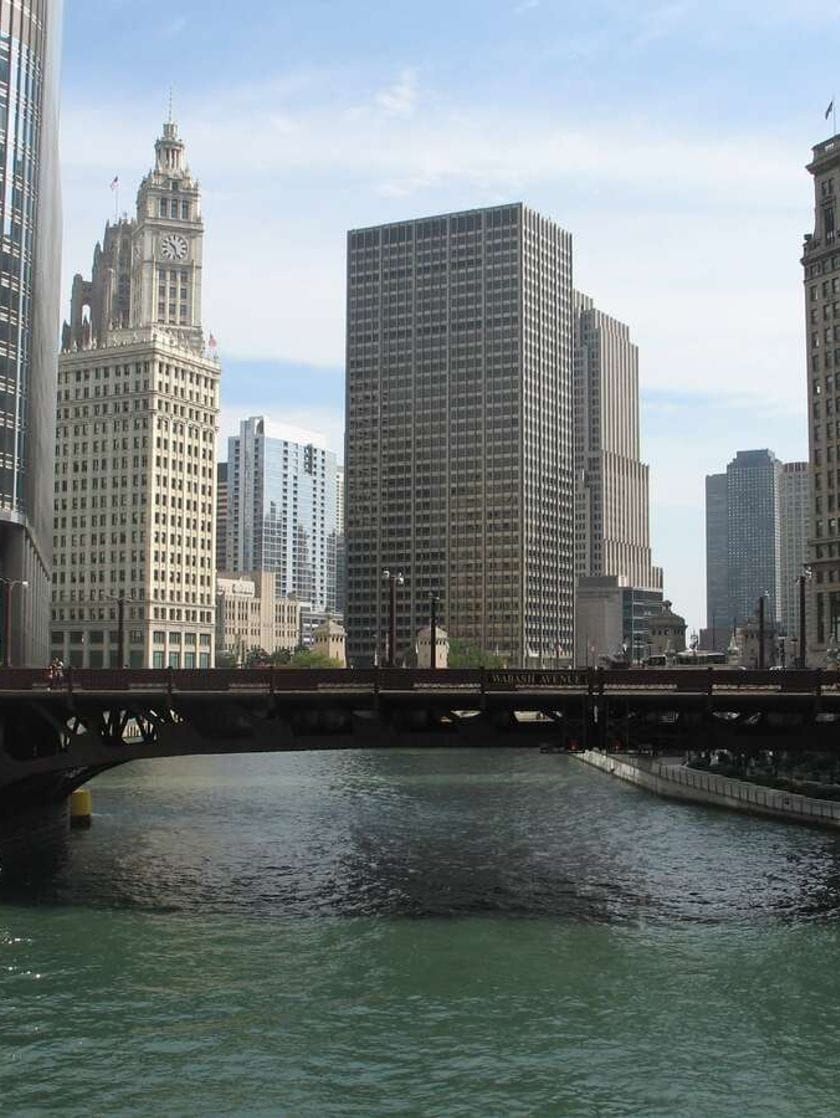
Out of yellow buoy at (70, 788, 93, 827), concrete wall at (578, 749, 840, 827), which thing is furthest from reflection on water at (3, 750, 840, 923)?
concrete wall at (578, 749, 840, 827)

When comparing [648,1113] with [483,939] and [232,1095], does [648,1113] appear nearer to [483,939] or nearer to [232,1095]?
[232,1095]

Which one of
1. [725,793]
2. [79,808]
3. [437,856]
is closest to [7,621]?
[79,808]

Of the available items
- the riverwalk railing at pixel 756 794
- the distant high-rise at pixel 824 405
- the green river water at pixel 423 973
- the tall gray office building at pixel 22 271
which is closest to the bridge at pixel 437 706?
the green river water at pixel 423 973

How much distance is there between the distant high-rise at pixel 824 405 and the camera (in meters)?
149

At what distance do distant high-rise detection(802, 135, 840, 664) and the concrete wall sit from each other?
166 feet

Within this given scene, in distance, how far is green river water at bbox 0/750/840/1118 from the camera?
93.4 feet

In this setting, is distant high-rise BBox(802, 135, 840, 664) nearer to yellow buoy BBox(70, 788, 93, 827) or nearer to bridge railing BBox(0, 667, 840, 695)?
yellow buoy BBox(70, 788, 93, 827)

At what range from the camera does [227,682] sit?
51.3 m

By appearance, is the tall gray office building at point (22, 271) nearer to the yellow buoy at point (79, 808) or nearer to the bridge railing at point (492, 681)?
the yellow buoy at point (79, 808)

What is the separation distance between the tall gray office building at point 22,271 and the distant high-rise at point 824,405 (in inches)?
3640

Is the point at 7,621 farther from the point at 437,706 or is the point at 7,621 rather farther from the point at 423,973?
the point at 423,973

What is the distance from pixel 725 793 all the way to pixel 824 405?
8206 centimetres

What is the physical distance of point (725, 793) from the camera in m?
83.3

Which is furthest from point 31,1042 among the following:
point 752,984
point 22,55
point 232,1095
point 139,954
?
point 22,55
